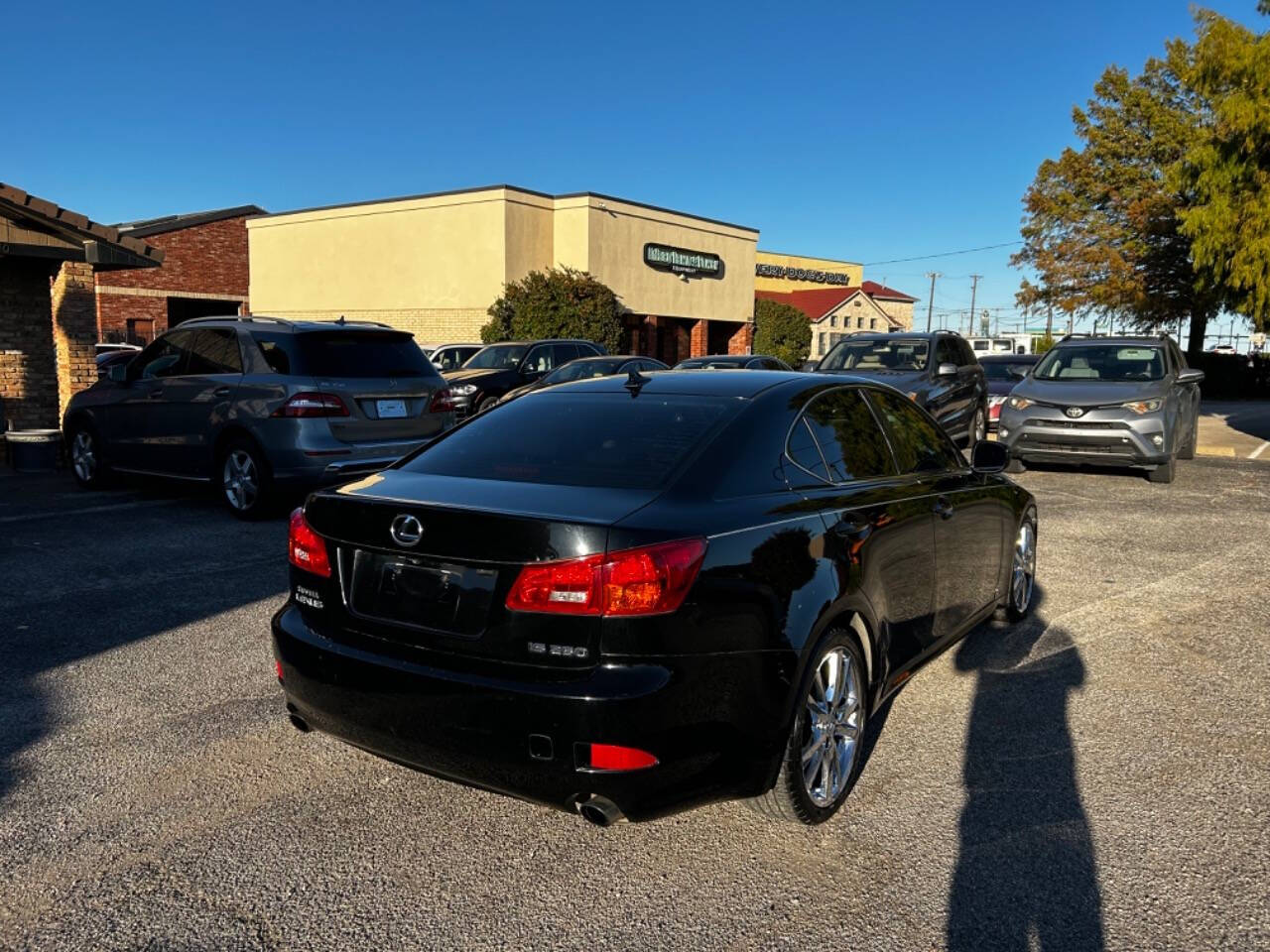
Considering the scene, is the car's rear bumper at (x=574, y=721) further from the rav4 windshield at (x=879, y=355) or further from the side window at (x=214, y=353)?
the rav4 windshield at (x=879, y=355)

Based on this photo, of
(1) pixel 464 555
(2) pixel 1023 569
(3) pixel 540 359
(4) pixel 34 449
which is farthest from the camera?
(3) pixel 540 359

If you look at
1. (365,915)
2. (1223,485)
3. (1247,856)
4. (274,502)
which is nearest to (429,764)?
(365,915)

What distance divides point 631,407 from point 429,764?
5.16 ft

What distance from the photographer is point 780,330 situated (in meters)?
50.4

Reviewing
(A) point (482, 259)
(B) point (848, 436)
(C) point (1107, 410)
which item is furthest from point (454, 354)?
(B) point (848, 436)

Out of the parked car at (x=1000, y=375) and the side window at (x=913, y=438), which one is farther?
the parked car at (x=1000, y=375)

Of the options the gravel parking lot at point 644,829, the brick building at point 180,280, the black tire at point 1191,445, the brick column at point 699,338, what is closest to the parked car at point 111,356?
the brick building at point 180,280

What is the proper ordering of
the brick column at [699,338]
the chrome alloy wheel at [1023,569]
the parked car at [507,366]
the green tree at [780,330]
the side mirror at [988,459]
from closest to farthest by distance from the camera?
the side mirror at [988,459] < the chrome alloy wheel at [1023,569] < the parked car at [507,366] < the brick column at [699,338] < the green tree at [780,330]

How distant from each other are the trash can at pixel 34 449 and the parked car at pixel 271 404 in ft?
8.60

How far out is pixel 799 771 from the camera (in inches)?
129

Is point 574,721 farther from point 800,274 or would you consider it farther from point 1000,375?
point 800,274

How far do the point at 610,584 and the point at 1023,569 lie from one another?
3903mm

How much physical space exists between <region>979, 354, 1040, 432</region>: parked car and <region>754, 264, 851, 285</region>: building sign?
172 feet

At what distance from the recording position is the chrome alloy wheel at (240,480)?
8.83 meters
